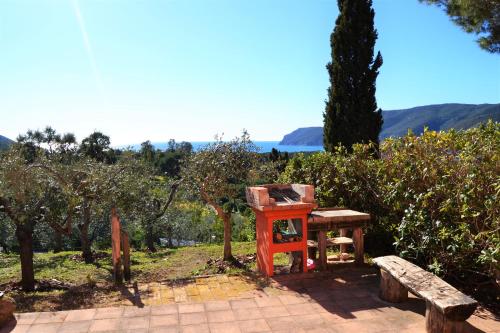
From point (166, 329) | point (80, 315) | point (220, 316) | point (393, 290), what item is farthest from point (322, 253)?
point (80, 315)

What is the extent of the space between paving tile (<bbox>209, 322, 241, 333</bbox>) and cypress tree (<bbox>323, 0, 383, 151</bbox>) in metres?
12.0

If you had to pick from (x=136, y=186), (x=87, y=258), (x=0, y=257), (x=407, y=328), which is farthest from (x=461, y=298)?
(x=0, y=257)

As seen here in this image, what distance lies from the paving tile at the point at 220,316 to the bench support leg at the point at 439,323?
2.44 meters

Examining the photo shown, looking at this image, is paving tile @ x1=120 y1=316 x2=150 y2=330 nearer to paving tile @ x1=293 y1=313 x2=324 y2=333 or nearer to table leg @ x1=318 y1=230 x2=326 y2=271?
paving tile @ x1=293 y1=313 x2=324 y2=333

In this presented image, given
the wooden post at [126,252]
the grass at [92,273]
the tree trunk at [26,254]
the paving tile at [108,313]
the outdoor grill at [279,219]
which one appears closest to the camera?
the paving tile at [108,313]

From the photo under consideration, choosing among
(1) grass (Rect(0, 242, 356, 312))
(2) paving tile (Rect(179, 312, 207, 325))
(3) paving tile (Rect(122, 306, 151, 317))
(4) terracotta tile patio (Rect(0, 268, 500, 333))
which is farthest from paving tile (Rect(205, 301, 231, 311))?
(1) grass (Rect(0, 242, 356, 312))

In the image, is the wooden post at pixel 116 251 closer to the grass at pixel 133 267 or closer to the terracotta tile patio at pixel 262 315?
the terracotta tile patio at pixel 262 315

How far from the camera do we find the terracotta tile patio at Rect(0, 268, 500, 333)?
16.2 ft

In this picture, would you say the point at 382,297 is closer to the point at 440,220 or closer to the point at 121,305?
the point at 440,220

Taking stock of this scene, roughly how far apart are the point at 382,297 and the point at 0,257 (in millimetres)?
15123

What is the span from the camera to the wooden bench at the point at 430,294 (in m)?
4.35

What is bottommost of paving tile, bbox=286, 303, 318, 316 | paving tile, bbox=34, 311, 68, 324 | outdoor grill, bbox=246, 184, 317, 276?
paving tile, bbox=286, 303, 318, 316

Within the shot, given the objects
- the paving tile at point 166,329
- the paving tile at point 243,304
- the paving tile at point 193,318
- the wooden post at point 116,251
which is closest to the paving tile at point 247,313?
the paving tile at point 243,304

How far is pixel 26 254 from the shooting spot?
8.24 m
